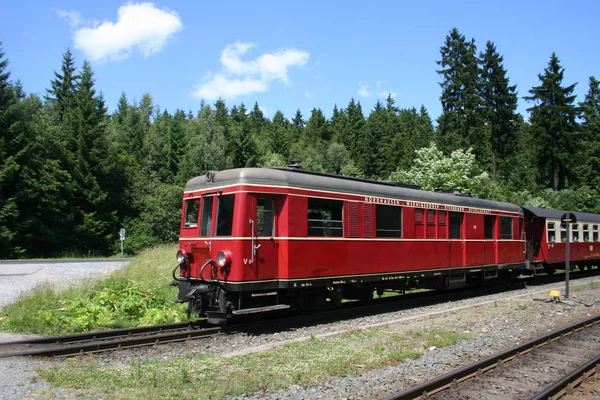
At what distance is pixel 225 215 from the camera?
34.9 feet

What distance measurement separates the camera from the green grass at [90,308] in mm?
10422

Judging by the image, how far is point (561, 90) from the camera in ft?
185

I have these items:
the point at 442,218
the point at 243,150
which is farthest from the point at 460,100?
the point at 442,218

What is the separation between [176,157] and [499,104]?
45637 mm

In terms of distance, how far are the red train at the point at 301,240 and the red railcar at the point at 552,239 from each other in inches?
296

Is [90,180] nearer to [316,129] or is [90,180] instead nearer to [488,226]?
[488,226]

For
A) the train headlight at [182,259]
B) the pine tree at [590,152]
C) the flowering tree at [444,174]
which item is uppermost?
the pine tree at [590,152]

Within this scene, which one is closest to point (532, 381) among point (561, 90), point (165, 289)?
point (165, 289)

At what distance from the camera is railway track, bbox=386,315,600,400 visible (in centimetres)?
644

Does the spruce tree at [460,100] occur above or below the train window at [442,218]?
above

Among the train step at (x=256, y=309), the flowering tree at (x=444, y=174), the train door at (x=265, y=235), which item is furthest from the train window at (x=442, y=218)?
the flowering tree at (x=444, y=174)

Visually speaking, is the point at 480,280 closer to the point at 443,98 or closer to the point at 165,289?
the point at 165,289

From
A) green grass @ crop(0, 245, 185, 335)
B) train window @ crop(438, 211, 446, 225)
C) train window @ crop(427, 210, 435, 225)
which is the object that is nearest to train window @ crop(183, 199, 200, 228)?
green grass @ crop(0, 245, 185, 335)

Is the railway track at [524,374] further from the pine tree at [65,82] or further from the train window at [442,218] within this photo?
the pine tree at [65,82]
